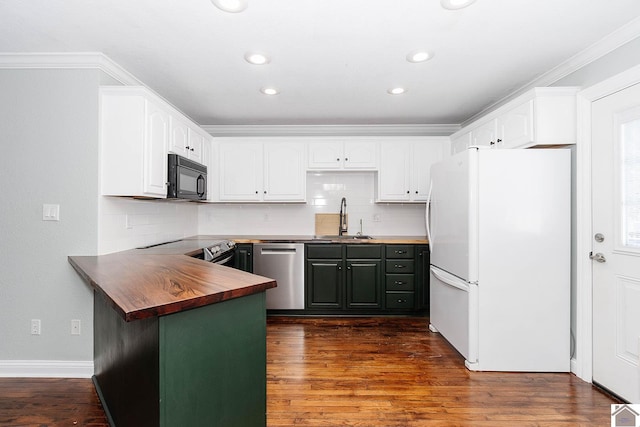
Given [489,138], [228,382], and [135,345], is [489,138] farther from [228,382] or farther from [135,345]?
[135,345]

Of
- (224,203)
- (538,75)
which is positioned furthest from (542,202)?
(224,203)

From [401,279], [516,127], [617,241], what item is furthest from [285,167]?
[617,241]

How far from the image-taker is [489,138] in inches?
125

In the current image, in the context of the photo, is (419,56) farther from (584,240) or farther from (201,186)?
(201,186)

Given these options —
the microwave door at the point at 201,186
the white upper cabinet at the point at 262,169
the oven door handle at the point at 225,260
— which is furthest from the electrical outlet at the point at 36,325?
the white upper cabinet at the point at 262,169

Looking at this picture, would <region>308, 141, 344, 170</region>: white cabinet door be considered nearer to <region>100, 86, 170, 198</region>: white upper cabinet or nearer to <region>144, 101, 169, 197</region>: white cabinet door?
<region>144, 101, 169, 197</region>: white cabinet door

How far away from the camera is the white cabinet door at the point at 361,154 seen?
13.7 feet

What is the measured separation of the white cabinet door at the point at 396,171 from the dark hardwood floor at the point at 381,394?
1881mm

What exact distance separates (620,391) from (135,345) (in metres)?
2.96

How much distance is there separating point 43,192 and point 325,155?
2.82 m

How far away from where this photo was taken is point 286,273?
3.88 meters

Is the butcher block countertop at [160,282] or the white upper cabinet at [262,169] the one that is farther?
the white upper cabinet at [262,169]

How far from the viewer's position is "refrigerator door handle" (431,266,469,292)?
268 centimetres

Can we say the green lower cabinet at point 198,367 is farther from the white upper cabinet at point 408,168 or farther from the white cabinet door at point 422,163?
the white cabinet door at point 422,163
